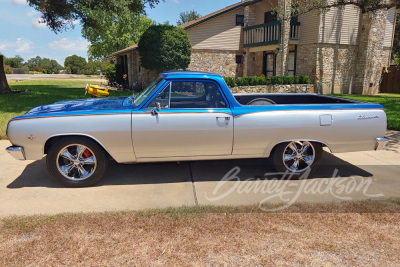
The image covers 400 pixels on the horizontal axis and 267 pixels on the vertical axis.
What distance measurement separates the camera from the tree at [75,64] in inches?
2885

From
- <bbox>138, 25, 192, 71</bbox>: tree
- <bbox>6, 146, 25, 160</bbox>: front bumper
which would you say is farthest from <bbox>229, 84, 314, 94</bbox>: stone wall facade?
<bbox>6, 146, 25, 160</bbox>: front bumper

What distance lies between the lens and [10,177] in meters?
4.91

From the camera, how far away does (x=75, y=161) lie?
443cm

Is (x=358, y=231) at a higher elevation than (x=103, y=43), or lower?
lower

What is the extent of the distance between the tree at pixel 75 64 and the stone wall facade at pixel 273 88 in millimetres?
64025

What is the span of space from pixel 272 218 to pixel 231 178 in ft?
4.55

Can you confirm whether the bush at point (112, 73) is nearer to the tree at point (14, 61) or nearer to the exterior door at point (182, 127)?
the exterior door at point (182, 127)

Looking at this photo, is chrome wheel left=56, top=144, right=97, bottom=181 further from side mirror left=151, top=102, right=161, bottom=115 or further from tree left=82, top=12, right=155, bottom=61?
tree left=82, top=12, right=155, bottom=61

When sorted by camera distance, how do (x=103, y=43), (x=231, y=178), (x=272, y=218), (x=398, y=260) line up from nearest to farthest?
(x=398, y=260), (x=272, y=218), (x=231, y=178), (x=103, y=43)

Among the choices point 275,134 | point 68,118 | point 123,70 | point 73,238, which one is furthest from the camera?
point 123,70

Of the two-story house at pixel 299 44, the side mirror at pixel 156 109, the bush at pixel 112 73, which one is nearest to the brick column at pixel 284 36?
the two-story house at pixel 299 44

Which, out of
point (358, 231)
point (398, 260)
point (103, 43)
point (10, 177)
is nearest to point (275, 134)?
point (358, 231)

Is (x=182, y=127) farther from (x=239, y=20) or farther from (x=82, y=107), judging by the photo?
(x=239, y=20)

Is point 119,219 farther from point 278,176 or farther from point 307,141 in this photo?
point 307,141
